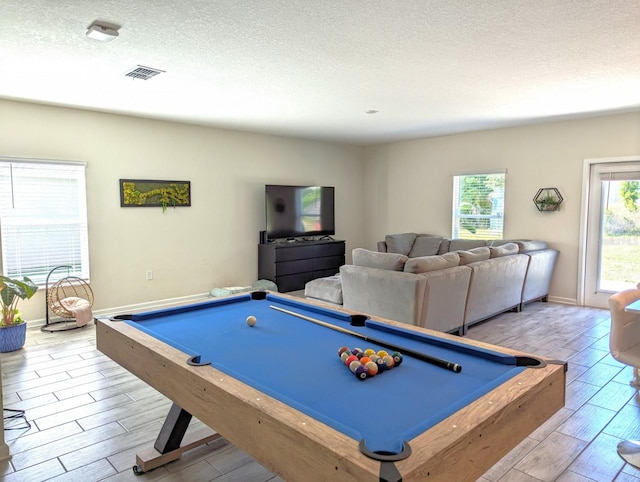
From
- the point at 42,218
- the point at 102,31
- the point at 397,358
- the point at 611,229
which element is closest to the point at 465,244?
the point at 611,229

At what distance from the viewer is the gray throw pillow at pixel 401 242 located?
7.27m

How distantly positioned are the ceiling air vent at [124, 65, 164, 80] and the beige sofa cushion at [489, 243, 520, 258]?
4.10 metres

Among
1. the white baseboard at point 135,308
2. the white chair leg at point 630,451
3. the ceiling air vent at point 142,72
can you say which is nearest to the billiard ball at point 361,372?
the white chair leg at point 630,451

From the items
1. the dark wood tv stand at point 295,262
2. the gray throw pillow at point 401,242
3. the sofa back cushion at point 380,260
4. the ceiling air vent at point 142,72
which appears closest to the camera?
the ceiling air vent at point 142,72

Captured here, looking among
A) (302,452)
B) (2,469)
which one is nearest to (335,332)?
(302,452)

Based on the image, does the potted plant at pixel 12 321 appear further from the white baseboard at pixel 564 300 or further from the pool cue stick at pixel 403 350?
the white baseboard at pixel 564 300

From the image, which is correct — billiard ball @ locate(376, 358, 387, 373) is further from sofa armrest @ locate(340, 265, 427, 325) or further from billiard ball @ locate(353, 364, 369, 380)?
sofa armrest @ locate(340, 265, 427, 325)

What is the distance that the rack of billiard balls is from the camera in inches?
65.5

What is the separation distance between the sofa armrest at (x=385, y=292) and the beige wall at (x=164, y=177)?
2.62 m

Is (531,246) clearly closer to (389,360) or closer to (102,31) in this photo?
(389,360)

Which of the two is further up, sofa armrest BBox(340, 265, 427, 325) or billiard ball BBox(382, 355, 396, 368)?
billiard ball BBox(382, 355, 396, 368)

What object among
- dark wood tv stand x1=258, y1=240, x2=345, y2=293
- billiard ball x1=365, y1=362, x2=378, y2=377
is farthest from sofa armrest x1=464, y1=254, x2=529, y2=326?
billiard ball x1=365, y1=362, x2=378, y2=377

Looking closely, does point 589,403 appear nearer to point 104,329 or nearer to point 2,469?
point 104,329

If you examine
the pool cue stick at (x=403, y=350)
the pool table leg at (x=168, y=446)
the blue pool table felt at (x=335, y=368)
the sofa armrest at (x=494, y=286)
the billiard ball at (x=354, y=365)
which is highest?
the billiard ball at (x=354, y=365)
